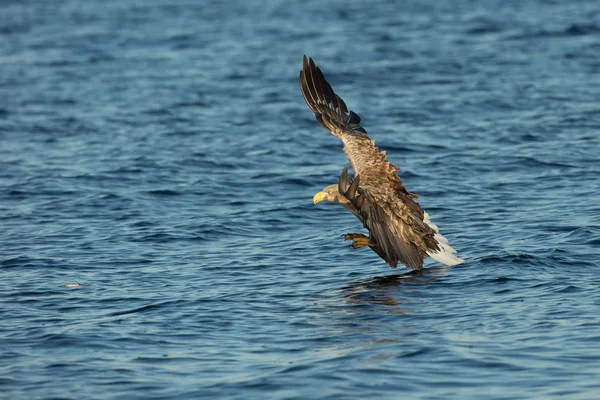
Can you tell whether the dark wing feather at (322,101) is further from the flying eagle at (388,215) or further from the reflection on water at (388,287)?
the reflection on water at (388,287)

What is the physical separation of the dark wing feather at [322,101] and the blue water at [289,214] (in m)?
1.38

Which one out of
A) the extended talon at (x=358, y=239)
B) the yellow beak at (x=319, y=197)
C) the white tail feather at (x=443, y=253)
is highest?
the yellow beak at (x=319, y=197)

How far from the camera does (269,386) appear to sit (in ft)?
26.2

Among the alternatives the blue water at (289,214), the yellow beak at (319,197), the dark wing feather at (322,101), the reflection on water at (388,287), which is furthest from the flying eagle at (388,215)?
the dark wing feather at (322,101)

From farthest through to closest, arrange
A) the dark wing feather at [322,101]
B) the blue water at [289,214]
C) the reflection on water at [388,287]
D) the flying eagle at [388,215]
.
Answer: the dark wing feather at [322,101] < the flying eagle at [388,215] < the reflection on water at [388,287] < the blue water at [289,214]

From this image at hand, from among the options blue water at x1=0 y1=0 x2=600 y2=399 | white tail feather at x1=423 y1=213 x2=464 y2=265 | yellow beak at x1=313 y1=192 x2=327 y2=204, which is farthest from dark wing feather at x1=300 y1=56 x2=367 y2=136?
white tail feather at x1=423 y1=213 x2=464 y2=265

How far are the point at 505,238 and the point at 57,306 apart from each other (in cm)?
492

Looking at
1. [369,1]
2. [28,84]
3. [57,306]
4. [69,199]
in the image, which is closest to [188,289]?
[57,306]

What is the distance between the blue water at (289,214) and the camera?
8.46 m

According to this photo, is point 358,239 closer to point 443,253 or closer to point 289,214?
point 443,253

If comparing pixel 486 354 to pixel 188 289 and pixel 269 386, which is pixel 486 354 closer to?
pixel 269 386

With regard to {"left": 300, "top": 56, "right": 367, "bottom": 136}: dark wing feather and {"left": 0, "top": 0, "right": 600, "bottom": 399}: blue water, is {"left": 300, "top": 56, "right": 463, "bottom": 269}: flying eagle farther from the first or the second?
{"left": 300, "top": 56, "right": 367, "bottom": 136}: dark wing feather

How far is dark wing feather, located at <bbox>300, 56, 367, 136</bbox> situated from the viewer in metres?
12.4

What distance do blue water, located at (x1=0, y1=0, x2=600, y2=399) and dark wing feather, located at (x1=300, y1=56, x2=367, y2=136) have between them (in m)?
1.38
